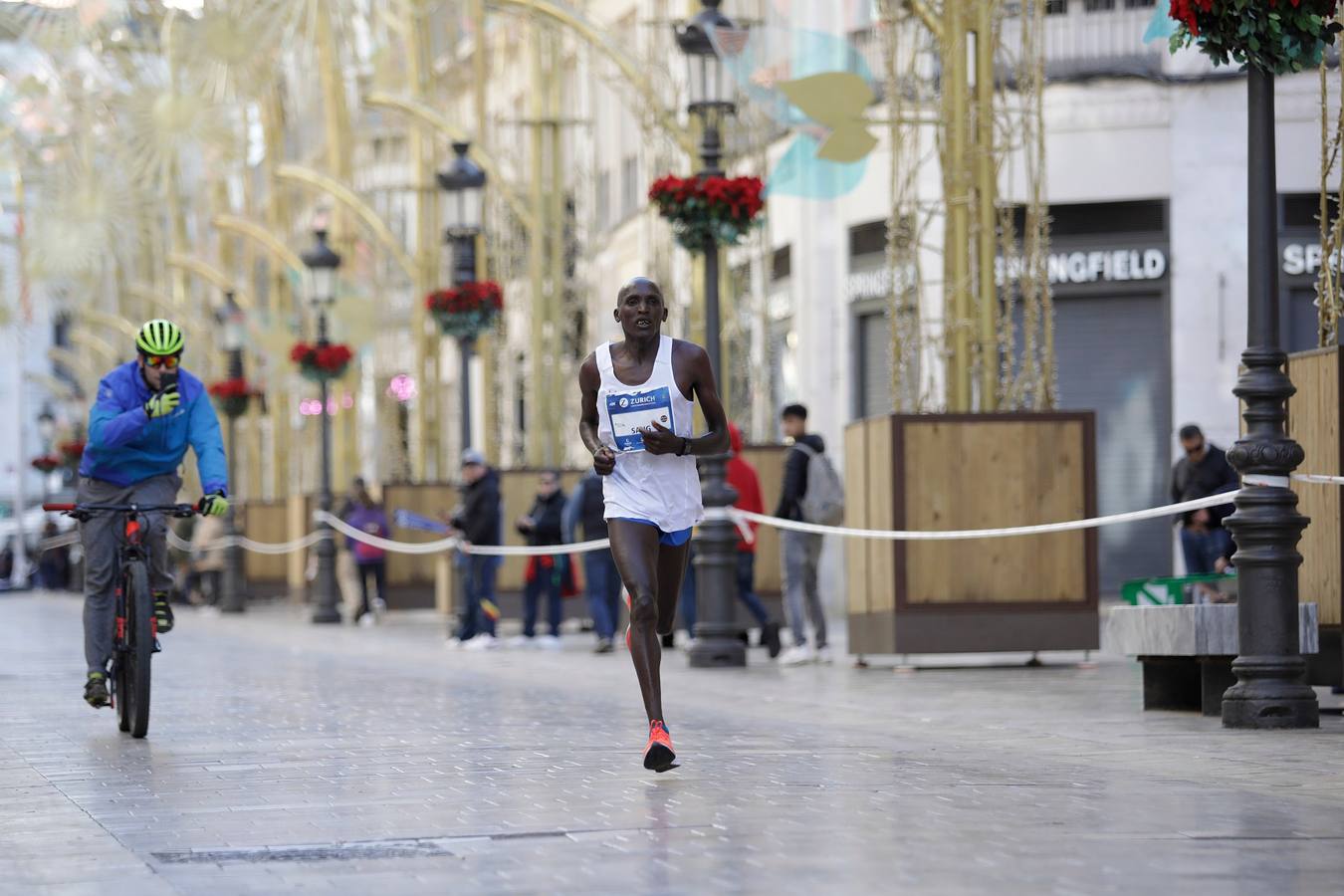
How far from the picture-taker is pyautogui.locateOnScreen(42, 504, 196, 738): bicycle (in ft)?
42.0

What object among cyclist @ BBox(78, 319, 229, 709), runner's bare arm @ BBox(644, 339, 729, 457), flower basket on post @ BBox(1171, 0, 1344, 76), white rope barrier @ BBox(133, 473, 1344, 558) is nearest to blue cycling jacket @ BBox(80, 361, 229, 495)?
cyclist @ BBox(78, 319, 229, 709)

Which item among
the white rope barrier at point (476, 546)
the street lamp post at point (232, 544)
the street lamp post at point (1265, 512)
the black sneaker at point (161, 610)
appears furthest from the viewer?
the street lamp post at point (232, 544)

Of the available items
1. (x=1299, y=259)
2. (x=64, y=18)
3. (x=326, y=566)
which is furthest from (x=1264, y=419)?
(x=64, y=18)

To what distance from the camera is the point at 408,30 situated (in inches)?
1487

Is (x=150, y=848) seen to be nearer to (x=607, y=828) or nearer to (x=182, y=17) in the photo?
(x=607, y=828)

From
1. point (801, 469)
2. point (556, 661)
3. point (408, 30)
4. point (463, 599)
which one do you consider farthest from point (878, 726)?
point (408, 30)

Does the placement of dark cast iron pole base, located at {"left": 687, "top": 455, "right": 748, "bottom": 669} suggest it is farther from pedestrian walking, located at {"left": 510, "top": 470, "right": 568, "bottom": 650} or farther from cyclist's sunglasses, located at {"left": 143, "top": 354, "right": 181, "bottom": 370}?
cyclist's sunglasses, located at {"left": 143, "top": 354, "right": 181, "bottom": 370}

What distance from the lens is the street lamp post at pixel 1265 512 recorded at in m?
12.1

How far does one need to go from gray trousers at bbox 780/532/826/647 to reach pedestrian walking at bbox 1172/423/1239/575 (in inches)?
123

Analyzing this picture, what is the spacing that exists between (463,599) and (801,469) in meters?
6.84

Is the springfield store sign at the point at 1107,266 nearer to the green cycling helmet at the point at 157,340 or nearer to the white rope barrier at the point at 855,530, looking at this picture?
the white rope barrier at the point at 855,530

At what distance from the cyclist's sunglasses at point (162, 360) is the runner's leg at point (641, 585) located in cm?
342

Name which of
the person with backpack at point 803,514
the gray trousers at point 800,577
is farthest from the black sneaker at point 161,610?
the gray trousers at point 800,577

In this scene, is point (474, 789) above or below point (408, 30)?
below
